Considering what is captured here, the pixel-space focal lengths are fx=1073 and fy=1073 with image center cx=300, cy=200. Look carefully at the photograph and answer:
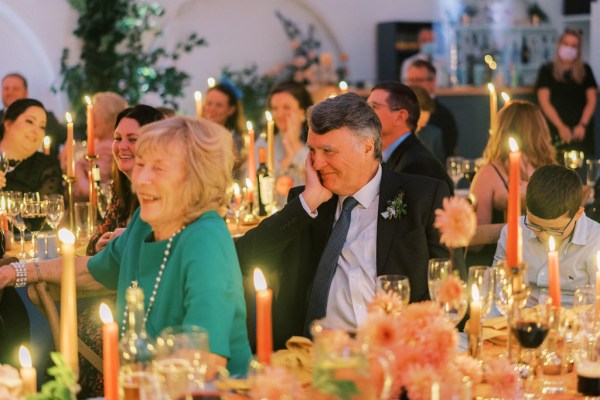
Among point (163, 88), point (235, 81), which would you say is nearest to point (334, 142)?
point (163, 88)

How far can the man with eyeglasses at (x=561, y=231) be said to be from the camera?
3.52 meters

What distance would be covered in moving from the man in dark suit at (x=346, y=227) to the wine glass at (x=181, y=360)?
1443mm

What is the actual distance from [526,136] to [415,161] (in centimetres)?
77

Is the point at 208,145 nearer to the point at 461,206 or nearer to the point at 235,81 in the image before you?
the point at 461,206

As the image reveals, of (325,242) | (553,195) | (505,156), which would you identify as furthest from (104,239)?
(505,156)

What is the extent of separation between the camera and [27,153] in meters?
5.86

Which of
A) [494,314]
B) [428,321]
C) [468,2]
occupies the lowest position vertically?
[494,314]

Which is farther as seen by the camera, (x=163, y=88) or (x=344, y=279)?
(x=163, y=88)

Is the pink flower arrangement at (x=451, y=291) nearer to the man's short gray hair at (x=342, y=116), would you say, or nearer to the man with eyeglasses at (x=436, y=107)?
the man's short gray hair at (x=342, y=116)

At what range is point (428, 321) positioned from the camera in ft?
7.16

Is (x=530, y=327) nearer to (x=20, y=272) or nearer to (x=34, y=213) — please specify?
(x=20, y=272)

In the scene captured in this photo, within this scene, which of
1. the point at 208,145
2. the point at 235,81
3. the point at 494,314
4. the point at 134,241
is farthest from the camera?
the point at 235,81

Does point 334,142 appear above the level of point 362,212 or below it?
above

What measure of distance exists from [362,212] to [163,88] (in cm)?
671
